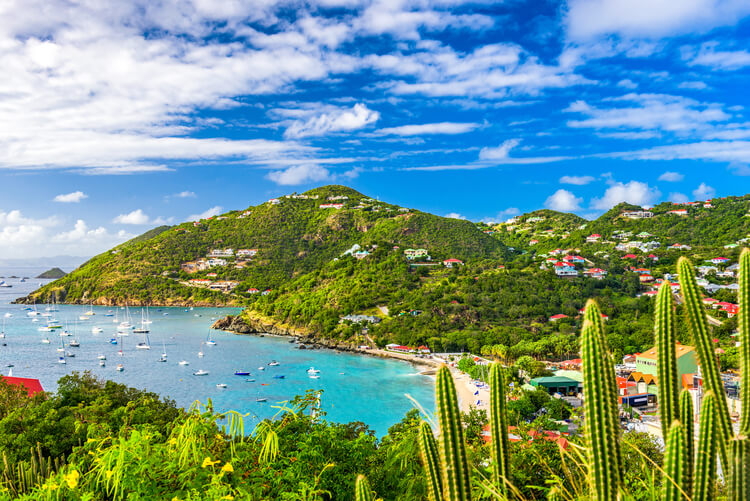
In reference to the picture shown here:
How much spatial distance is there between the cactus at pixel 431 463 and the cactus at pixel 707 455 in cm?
104

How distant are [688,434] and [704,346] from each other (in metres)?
0.50

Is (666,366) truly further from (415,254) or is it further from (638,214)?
(638,214)

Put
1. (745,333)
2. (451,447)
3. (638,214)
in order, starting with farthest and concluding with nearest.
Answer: (638,214)
(745,333)
(451,447)

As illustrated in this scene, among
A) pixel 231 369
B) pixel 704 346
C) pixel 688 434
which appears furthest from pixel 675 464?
pixel 231 369

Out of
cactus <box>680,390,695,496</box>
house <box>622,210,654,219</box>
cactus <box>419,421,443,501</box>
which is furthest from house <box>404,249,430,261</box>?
cactus <box>680,390,695,496</box>

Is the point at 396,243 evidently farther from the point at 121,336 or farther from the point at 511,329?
the point at 121,336

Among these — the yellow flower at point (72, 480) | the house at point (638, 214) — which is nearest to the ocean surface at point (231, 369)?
the yellow flower at point (72, 480)

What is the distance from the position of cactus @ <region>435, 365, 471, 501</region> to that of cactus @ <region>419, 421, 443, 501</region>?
117 mm

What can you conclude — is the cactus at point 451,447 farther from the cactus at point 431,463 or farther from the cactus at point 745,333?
the cactus at point 745,333

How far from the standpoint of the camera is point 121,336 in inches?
1845

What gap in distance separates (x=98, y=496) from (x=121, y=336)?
1992 inches

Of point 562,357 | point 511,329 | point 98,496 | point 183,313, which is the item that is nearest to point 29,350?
point 183,313

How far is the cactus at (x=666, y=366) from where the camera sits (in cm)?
203

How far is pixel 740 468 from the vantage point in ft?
6.28
